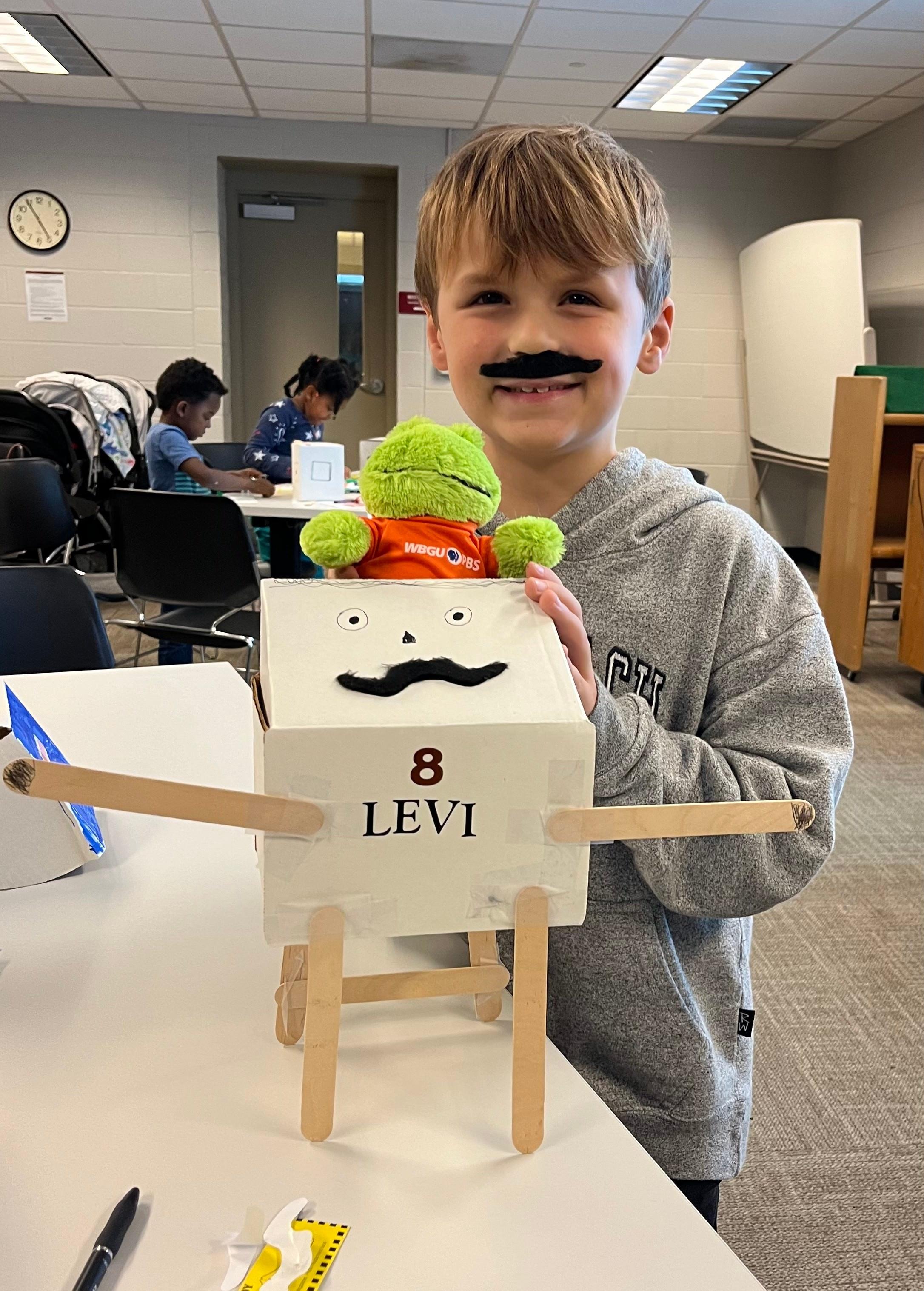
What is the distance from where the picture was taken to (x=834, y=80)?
513 centimetres

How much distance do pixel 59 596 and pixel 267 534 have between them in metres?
2.70

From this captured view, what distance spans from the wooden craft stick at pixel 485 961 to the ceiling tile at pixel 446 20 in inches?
177

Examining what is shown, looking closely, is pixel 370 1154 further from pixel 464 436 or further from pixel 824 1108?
pixel 824 1108

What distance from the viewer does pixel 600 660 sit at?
83 cm

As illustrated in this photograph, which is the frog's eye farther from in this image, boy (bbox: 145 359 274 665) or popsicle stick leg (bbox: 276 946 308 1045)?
boy (bbox: 145 359 274 665)

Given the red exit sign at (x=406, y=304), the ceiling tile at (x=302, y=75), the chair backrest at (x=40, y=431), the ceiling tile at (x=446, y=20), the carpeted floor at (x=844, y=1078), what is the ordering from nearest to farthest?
1. the carpeted floor at (x=844, y=1078)
2. the ceiling tile at (x=446, y=20)
3. the chair backrest at (x=40, y=431)
4. the ceiling tile at (x=302, y=75)
5. the red exit sign at (x=406, y=304)

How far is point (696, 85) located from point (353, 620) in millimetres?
5770

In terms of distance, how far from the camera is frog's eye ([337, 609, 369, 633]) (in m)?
0.52

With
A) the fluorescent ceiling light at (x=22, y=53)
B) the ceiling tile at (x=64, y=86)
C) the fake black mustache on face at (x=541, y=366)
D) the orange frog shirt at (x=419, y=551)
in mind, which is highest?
the fluorescent ceiling light at (x=22, y=53)

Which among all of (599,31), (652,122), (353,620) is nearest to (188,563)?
(353,620)

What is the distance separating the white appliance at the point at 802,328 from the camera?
5.55 meters

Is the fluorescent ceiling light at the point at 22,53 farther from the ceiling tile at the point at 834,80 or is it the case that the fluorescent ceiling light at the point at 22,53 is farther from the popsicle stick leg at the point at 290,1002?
the popsicle stick leg at the point at 290,1002

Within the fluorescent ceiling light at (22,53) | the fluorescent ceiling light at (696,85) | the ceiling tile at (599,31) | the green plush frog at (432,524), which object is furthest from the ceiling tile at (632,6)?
the green plush frog at (432,524)

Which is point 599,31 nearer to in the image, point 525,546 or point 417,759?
point 525,546
